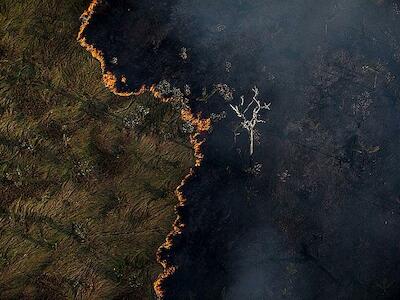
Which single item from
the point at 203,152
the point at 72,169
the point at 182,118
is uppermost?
A: the point at 182,118

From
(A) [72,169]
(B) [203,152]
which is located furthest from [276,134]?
(A) [72,169]

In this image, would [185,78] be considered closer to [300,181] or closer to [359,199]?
[300,181]

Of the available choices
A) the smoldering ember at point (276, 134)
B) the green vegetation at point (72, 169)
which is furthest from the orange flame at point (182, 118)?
the green vegetation at point (72, 169)

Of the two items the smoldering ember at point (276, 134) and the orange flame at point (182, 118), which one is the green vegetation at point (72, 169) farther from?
the smoldering ember at point (276, 134)

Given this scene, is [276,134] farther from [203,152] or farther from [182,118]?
[182,118]

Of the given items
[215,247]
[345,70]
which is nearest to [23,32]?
[215,247]

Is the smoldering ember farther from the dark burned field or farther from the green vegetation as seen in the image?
the green vegetation

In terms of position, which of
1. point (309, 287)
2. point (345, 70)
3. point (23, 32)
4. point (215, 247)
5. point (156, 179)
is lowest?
point (309, 287)
